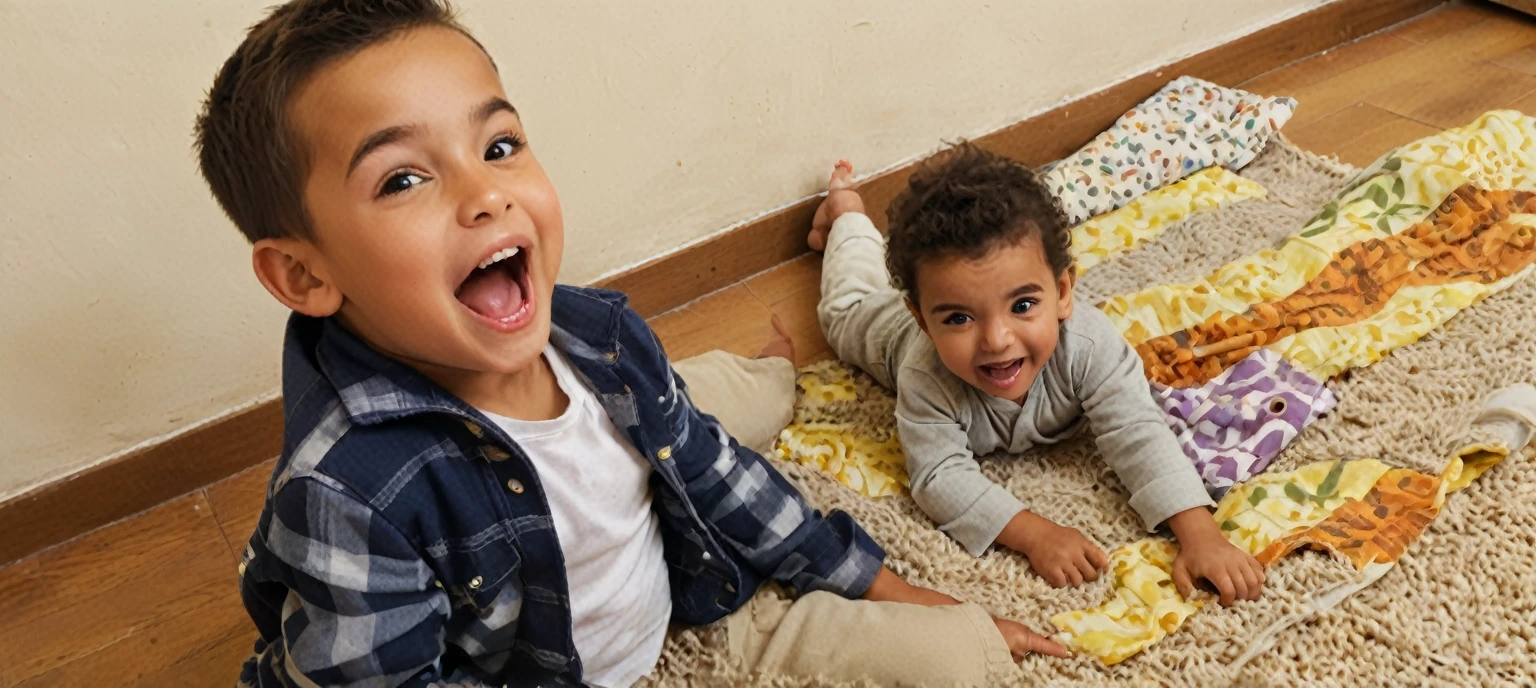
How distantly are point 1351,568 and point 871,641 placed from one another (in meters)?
0.46

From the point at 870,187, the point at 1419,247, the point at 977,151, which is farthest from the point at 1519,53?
the point at 977,151

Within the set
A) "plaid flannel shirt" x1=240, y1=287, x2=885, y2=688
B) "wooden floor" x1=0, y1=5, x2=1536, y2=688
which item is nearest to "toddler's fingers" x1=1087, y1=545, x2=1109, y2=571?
"plaid flannel shirt" x1=240, y1=287, x2=885, y2=688

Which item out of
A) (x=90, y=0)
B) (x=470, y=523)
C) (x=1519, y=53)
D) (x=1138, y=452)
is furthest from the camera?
(x=1519, y=53)

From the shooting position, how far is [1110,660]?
3.65 ft

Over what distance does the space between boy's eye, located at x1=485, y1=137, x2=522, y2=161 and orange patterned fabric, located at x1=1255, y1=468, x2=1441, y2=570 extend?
0.80m

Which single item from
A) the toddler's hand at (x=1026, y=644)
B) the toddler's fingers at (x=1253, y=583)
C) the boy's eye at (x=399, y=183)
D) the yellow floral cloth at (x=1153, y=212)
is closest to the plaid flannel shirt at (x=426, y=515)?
the boy's eye at (x=399, y=183)

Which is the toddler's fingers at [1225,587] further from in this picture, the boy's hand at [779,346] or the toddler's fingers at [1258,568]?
the boy's hand at [779,346]

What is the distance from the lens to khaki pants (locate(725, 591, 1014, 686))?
1.07 meters

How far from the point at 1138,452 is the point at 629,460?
Answer: 55 cm

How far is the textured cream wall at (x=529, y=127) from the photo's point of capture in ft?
3.86

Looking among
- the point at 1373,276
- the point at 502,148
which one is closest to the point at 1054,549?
the point at 1373,276

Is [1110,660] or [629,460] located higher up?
[629,460]

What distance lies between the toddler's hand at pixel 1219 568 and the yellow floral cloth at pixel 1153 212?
1.72 feet

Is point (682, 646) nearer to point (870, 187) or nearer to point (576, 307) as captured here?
point (576, 307)
